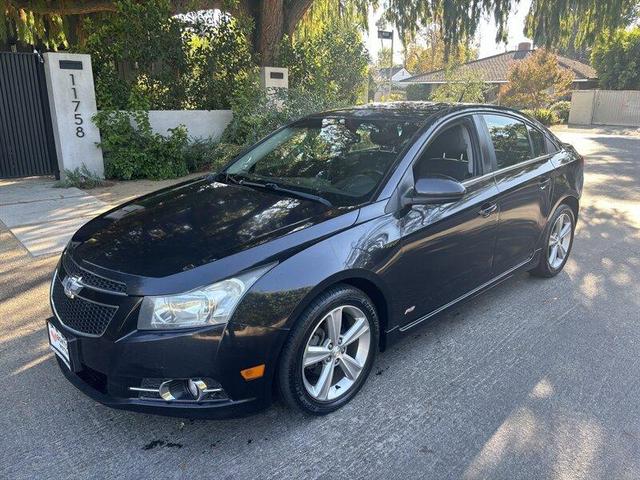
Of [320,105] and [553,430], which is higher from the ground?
[320,105]

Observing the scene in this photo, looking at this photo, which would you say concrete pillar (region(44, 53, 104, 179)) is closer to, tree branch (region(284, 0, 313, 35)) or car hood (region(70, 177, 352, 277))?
tree branch (region(284, 0, 313, 35))

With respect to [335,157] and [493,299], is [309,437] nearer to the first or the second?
[335,157]

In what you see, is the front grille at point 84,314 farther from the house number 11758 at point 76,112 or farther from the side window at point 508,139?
the house number 11758 at point 76,112

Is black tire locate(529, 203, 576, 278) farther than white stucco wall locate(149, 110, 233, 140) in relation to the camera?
No

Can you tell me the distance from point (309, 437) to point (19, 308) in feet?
9.61

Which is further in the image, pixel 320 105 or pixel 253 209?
pixel 320 105

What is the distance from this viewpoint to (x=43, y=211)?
7156 mm

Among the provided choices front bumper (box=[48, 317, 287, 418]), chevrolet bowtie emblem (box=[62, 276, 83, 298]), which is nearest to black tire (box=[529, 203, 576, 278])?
front bumper (box=[48, 317, 287, 418])

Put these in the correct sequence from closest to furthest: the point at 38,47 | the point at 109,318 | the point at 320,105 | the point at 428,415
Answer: the point at 109,318, the point at 428,415, the point at 320,105, the point at 38,47

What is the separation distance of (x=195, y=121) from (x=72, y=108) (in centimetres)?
250

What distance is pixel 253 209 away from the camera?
311 centimetres

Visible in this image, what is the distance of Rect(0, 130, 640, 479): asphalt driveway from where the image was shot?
8.25ft

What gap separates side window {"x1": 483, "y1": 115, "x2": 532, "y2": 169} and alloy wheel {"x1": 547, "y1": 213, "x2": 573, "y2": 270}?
836 millimetres

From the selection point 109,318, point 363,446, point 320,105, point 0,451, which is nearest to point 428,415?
point 363,446
